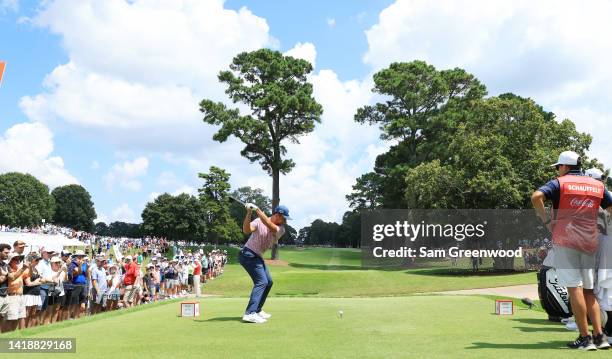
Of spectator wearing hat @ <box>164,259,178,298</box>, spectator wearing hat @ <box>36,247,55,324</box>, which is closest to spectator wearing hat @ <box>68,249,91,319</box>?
spectator wearing hat @ <box>36,247,55,324</box>

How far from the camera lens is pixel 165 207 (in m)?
124

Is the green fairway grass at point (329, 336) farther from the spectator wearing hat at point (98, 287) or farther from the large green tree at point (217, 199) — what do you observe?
the large green tree at point (217, 199)

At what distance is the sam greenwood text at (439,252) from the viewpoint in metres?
48.5

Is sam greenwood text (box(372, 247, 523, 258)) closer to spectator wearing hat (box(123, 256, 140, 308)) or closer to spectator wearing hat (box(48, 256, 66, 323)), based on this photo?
spectator wearing hat (box(123, 256, 140, 308))

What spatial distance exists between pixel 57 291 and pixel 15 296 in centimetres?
402

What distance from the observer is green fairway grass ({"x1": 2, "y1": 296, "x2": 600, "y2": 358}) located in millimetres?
6504

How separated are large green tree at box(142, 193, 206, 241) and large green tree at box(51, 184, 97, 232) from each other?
45.5 meters

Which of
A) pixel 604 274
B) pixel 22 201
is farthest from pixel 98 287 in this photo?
pixel 22 201

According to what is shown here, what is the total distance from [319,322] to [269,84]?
53.1m

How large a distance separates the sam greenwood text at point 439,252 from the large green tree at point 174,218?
203ft

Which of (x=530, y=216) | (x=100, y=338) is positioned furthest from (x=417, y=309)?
(x=530, y=216)

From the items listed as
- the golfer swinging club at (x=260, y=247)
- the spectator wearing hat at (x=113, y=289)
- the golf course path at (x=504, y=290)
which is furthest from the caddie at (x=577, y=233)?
the golf course path at (x=504, y=290)

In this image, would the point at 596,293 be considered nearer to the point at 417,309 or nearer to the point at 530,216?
the point at 417,309

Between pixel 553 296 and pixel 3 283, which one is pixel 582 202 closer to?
pixel 553 296
